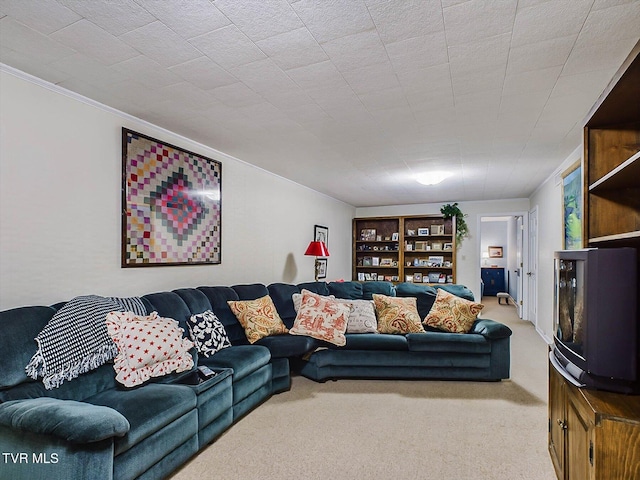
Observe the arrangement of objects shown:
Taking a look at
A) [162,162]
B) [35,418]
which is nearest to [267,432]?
[35,418]

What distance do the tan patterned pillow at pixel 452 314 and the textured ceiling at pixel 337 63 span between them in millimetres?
1736

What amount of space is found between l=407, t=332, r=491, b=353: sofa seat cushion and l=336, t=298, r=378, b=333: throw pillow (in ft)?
1.72

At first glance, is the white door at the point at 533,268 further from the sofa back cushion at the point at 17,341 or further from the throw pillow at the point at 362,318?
the sofa back cushion at the point at 17,341

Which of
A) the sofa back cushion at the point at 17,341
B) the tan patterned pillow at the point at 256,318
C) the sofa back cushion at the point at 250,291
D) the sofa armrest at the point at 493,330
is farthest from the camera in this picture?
the sofa back cushion at the point at 250,291

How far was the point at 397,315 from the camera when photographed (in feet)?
14.0

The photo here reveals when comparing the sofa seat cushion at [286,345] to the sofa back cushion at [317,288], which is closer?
the sofa seat cushion at [286,345]

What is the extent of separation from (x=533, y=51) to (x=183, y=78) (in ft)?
6.81

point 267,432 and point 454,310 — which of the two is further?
point 454,310

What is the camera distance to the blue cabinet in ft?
36.4

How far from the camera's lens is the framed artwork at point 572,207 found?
3.96 m

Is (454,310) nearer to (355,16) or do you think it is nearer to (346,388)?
(346,388)

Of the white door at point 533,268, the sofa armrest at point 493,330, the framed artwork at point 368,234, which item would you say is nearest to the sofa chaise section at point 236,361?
the sofa armrest at point 493,330

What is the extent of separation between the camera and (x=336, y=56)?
2.15 m

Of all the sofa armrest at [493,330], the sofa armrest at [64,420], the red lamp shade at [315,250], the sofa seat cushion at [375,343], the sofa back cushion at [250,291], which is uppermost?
the red lamp shade at [315,250]
